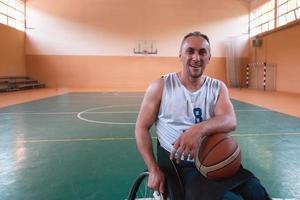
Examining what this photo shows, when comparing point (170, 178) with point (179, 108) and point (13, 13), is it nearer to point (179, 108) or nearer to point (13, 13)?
point (179, 108)

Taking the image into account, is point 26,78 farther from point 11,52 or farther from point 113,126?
point 113,126

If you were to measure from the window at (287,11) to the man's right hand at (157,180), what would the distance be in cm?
1458

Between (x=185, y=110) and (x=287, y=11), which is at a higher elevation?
(x=287, y=11)

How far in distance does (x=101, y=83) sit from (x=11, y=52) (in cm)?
558

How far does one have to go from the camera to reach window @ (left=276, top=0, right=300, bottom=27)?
565 inches

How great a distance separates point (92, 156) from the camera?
392cm

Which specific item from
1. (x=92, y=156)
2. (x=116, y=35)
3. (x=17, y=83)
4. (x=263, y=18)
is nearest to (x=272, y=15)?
(x=263, y=18)

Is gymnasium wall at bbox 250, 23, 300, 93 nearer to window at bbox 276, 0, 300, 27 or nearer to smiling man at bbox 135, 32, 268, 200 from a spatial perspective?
window at bbox 276, 0, 300, 27

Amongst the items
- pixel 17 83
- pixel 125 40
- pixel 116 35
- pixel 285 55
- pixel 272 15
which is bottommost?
pixel 17 83

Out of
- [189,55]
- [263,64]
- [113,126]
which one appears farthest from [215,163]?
[263,64]

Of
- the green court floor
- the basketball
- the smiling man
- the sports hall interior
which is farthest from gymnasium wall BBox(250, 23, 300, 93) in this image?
the basketball

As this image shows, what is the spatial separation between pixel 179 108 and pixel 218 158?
417 millimetres

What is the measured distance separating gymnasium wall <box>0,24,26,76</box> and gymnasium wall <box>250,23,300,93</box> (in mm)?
14427

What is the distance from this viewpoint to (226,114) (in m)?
1.88
